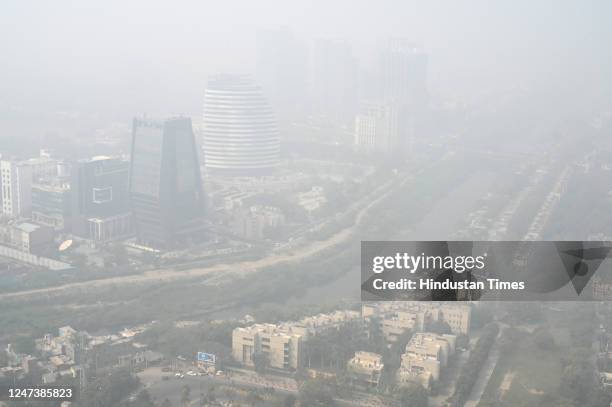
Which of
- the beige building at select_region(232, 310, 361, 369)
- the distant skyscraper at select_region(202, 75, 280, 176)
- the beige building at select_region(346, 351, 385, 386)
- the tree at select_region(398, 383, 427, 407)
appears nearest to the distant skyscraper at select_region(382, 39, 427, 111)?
the distant skyscraper at select_region(202, 75, 280, 176)

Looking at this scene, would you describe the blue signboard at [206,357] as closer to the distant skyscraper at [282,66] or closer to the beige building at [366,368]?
the beige building at [366,368]

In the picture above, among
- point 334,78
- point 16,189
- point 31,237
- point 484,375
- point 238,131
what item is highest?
point 334,78

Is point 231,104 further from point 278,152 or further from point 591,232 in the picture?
point 591,232

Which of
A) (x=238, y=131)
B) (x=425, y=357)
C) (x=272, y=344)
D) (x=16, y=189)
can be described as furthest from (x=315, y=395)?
(x=238, y=131)

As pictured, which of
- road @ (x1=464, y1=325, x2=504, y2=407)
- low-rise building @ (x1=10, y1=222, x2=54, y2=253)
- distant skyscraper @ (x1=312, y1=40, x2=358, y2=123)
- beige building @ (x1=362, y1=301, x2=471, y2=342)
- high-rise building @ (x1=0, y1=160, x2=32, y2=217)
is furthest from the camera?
distant skyscraper @ (x1=312, y1=40, x2=358, y2=123)

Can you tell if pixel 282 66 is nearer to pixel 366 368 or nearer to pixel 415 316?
pixel 415 316

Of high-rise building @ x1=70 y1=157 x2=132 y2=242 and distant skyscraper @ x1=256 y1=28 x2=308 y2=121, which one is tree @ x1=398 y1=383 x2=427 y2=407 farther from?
distant skyscraper @ x1=256 y1=28 x2=308 y2=121

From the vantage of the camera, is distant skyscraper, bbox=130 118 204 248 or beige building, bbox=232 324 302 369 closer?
Result: beige building, bbox=232 324 302 369
